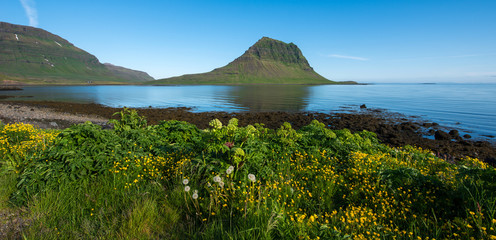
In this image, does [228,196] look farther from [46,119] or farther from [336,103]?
[336,103]

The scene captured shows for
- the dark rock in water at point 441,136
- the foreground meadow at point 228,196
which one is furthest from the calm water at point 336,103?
the foreground meadow at point 228,196

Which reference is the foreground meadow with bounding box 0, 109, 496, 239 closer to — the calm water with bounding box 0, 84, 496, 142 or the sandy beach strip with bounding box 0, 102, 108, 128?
the sandy beach strip with bounding box 0, 102, 108, 128

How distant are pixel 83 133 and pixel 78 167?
1285 mm

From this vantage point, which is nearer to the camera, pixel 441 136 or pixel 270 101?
A: pixel 441 136

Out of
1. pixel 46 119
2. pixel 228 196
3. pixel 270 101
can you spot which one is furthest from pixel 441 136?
pixel 46 119

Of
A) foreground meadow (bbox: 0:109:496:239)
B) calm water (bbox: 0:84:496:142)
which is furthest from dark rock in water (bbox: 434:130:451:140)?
foreground meadow (bbox: 0:109:496:239)

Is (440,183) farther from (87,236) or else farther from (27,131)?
(27,131)

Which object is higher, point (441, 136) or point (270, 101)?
point (270, 101)

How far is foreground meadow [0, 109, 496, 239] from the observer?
354 centimetres

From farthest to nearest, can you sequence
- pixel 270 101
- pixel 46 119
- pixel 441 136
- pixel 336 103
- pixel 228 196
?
pixel 270 101 < pixel 336 103 < pixel 46 119 < pixel 441 136 < pixel 228 196

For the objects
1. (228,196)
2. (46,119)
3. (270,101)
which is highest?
(228,196)

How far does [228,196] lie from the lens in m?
4.29

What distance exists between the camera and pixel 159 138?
7.60 m

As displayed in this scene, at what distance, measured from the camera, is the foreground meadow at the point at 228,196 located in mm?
3541
